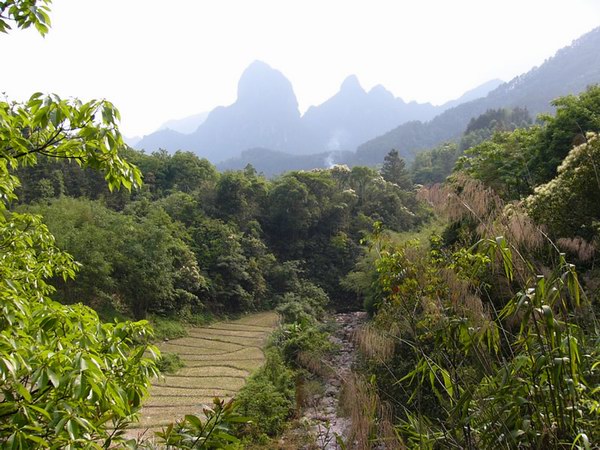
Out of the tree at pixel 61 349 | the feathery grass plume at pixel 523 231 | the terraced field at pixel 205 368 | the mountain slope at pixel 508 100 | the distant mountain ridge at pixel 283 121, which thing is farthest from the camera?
the distant mountain ridge at pixel 283 121

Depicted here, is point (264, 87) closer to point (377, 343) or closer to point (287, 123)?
point (287, 123)

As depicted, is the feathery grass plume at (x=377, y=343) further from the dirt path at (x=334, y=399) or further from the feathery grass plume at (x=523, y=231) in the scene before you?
the feathery grass plume at (x=523, y=231)

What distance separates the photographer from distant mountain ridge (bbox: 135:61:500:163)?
9150 centimetres

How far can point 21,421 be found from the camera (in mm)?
937

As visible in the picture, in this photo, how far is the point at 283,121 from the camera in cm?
9400

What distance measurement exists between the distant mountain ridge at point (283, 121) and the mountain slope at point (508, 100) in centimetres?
3128

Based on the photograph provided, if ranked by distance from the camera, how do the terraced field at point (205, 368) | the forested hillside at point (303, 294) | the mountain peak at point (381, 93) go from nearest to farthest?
1. the forested hillside at point (303, 294)
2. the terraced field at point (205, 368)
3. the mountain peak at point (381, 93)

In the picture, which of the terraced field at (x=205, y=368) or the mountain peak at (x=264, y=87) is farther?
the mountain peak at (x=264, y=87)

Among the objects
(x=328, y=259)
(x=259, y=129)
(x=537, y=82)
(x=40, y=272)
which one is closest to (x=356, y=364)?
(x=40, y=272)

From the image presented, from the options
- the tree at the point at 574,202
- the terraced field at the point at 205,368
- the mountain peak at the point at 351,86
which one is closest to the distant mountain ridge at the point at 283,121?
the mountain peak at the point at 351,86

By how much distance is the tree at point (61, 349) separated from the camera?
3.09 ft

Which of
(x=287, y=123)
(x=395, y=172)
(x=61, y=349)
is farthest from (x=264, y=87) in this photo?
(x=61, y=349)

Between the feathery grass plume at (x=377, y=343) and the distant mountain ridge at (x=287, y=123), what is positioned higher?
the distant mountain ridge at (x=287, y=123)

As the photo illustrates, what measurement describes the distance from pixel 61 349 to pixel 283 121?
96300mm
